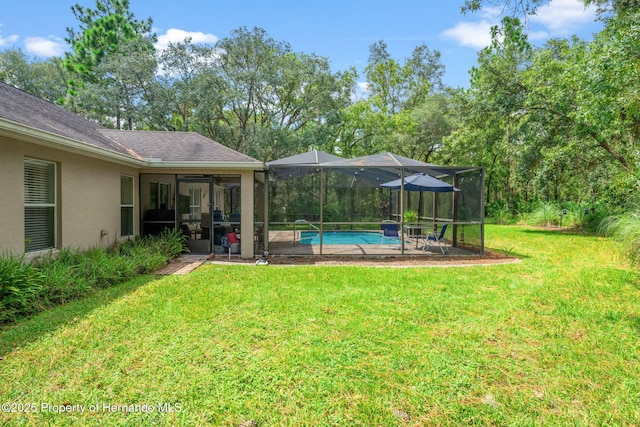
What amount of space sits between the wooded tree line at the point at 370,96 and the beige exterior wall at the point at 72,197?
34.9 ft

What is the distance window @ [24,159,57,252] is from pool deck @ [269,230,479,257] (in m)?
5.17

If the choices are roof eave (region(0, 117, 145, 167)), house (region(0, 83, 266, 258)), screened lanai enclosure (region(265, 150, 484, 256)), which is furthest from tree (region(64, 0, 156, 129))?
roof eave (region(0, 117, 145, 167))

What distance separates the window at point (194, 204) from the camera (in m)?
11.0

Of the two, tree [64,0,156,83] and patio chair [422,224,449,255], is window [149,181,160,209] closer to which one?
patio chair [422,224,449,255]

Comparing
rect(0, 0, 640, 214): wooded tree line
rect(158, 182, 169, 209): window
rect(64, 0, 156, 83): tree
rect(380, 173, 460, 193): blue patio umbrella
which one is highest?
rect(64, 0, 156, 83): tree

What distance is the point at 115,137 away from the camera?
11.2 meters

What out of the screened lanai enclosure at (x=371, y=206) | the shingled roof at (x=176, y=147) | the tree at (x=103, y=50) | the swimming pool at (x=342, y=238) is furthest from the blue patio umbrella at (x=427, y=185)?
the tree at (x=103, y=50)

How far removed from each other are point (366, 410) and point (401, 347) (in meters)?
1.20

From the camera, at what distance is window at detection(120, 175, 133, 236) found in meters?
9.20

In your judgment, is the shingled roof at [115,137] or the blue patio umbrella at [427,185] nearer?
the shingled roof at [115,137]

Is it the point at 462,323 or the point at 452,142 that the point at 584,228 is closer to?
the point at 452,142

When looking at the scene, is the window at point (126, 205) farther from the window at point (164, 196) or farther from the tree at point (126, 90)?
the tree at point (126, 90)

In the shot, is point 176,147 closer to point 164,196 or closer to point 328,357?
point 164,196

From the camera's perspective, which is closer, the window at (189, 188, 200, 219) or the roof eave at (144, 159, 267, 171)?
the roof eave at (144, 159, 267, 171)
